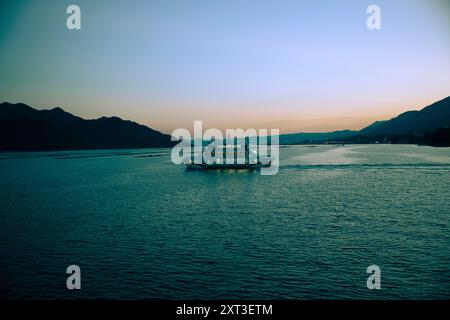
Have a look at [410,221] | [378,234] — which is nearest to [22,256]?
[378,234]

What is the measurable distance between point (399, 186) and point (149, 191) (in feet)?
165

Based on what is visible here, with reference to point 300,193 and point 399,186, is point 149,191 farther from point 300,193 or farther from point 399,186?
point 399,186

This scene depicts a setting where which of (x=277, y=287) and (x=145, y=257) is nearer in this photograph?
(x=277, y=287)

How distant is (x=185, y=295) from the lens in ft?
65.4

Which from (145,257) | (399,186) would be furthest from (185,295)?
(399,186)

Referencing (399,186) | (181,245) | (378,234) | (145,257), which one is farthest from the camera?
(399,186)

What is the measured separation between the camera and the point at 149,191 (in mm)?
64375

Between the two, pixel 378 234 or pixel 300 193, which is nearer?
pixel 378 234

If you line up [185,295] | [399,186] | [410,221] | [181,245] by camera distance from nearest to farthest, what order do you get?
[185,295]
[181,245]
[410,221]
[399,186]
